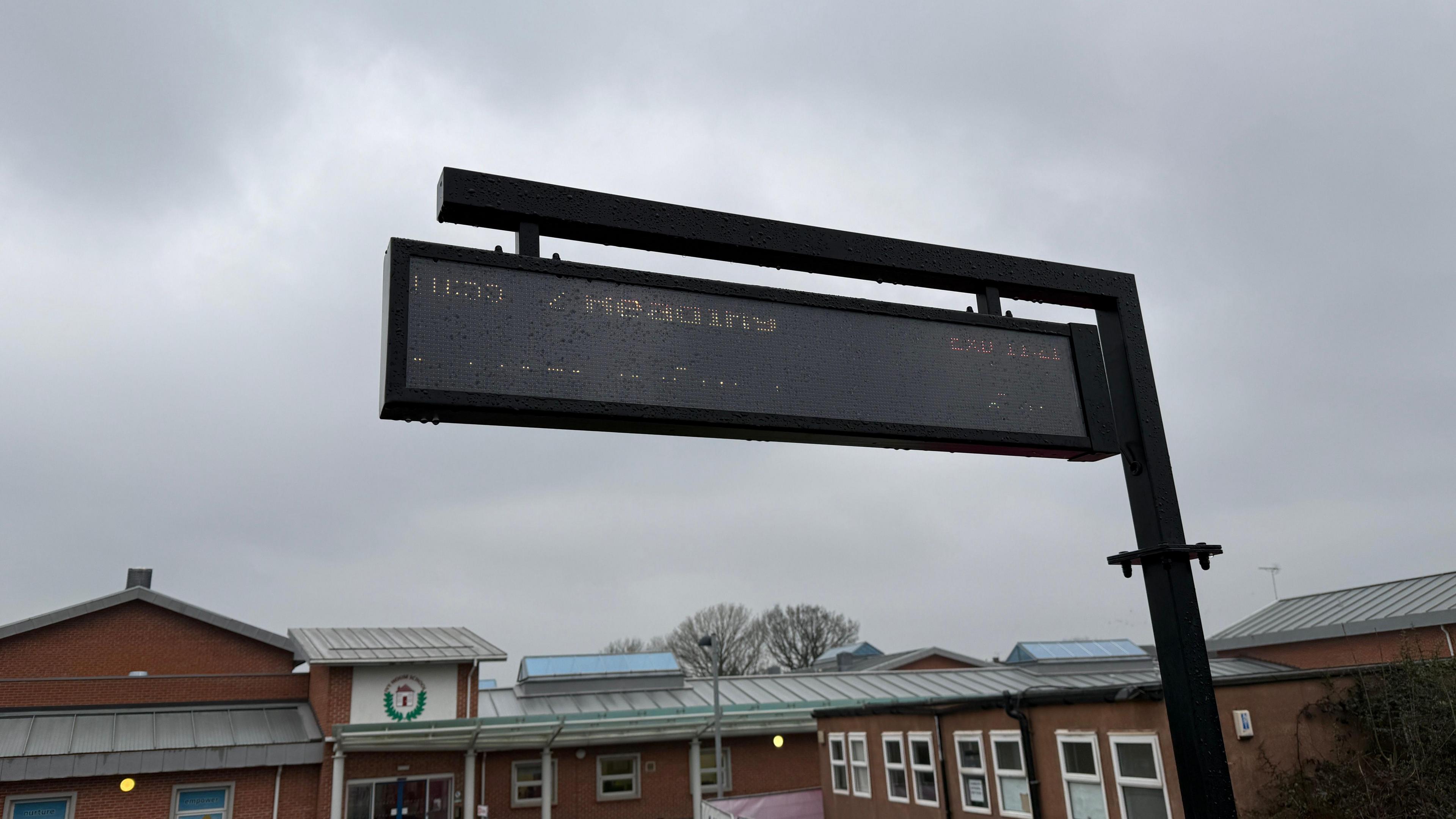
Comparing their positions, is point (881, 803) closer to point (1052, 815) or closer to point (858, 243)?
point (1052, 815)

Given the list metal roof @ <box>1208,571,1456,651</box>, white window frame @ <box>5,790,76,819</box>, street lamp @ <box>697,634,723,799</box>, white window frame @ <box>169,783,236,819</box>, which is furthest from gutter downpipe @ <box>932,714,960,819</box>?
white window frame @ <box>5,790,76,819</box>

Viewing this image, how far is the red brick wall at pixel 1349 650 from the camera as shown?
739 inches

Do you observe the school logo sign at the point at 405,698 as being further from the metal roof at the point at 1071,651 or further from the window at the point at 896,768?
the metal roof at the point at 1071,651

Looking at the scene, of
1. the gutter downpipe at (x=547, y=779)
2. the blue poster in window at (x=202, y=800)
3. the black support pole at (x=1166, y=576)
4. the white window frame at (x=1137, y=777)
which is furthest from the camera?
the gutter downpipe at (x=547, y=779)

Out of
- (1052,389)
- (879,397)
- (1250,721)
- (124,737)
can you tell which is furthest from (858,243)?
(124,737)

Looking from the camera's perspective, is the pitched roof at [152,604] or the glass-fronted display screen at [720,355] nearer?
the glass-fronted display screen at [720,355]

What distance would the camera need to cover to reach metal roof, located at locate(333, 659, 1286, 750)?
2247 centimetres

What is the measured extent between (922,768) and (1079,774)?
14.1 feet

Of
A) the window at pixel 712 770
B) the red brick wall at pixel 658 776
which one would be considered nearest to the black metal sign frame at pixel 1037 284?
the red brick wall at pixel 658 776

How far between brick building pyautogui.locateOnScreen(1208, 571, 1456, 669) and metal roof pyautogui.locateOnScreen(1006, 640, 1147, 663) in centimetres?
877

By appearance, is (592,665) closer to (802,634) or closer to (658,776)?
(658,776)

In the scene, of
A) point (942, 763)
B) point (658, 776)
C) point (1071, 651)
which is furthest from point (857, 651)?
point (942, 763)

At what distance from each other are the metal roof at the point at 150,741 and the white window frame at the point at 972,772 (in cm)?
1596

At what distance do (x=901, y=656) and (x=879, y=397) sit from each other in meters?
37.1
